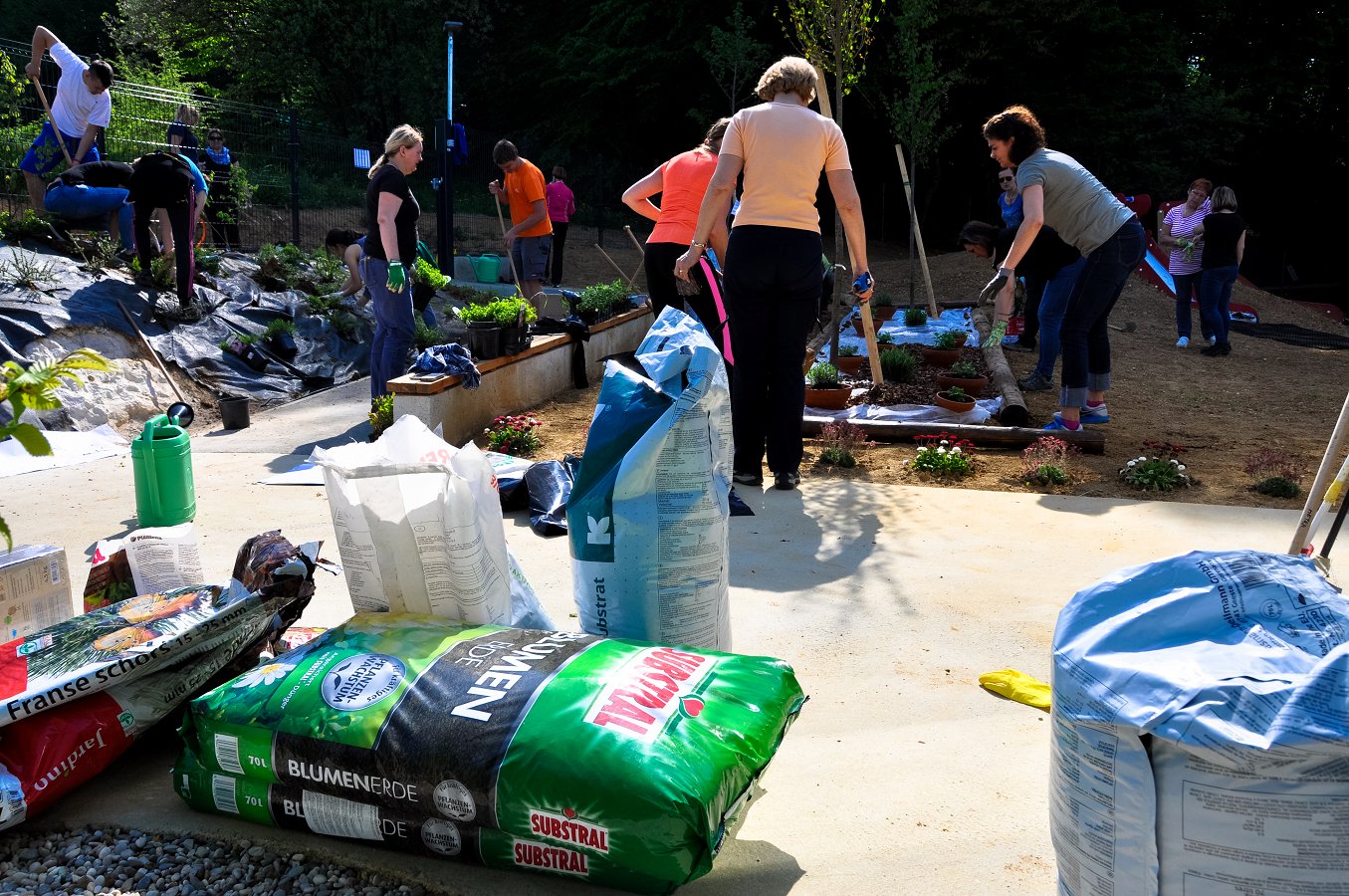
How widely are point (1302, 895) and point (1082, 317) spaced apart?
501 centimetres

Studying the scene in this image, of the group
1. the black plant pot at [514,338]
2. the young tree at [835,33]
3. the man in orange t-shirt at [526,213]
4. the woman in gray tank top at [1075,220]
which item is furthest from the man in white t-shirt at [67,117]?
the woman in gray tank top at [1075,220]

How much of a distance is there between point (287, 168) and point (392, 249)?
33.6 ft

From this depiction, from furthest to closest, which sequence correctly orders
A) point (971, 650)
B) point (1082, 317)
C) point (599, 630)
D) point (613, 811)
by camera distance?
1. point (1082, 317)
2. point (971, 650)
3. point (599, 630)
4. point (613, 811)

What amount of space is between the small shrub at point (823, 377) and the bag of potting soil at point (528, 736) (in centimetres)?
502

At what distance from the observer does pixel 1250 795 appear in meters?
1.31

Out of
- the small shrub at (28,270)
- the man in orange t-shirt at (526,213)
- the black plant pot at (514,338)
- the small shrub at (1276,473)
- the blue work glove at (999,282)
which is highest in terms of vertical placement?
the man in orange t-shirt at (526,213)

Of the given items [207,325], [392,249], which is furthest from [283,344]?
[392,249]

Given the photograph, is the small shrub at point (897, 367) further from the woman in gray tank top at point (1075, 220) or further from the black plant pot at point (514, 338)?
the black plant pot at point (514, 338)

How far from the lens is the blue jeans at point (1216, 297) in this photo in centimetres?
1053

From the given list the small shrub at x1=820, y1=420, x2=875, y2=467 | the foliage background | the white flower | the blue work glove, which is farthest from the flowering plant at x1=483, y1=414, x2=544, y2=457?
the foliage background

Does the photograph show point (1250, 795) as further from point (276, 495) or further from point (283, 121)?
point (283, 121)

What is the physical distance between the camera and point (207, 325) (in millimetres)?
8641

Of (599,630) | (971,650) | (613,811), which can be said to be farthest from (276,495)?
(613,811)

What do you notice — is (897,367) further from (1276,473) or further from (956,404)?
(1276,473)
